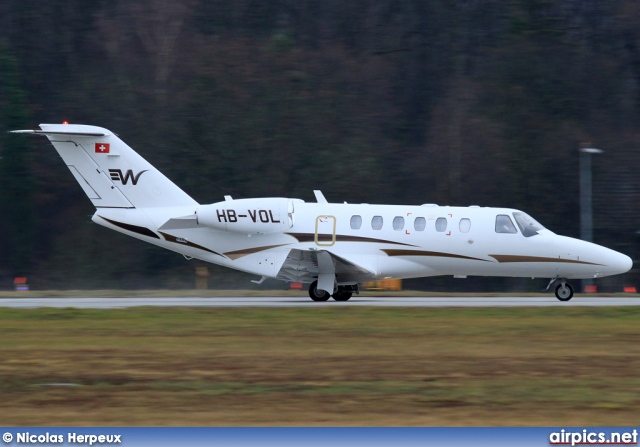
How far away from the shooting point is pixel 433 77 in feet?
158

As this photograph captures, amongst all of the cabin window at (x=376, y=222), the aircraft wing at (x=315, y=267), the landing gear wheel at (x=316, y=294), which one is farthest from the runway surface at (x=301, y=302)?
the cabin window at (x=376, y=222)

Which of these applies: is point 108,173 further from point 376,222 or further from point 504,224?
point 504,224

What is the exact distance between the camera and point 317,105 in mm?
44969

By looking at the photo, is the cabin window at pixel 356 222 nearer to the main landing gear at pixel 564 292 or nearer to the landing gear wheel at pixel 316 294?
the landing gear wheel at pixel 316 294

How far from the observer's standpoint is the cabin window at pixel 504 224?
24.0m

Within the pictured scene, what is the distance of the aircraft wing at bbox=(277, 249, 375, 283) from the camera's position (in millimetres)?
22764

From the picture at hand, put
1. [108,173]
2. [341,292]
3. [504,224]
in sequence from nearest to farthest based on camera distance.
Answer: [504,224] < [108,173] < [341,292]

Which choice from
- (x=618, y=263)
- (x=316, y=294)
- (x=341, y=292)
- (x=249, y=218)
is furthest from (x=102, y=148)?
(x=618, y=263)

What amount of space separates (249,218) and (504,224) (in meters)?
6.52

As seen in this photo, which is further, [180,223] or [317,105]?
[317,105]

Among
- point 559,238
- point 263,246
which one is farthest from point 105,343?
point 559,238

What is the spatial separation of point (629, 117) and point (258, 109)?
57.2ft

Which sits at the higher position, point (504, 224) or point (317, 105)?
point (317, 105)

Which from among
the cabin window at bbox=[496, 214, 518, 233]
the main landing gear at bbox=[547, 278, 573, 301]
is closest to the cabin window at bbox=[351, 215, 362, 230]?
the cabin window at bbox=[496, 214, 518, 233]
